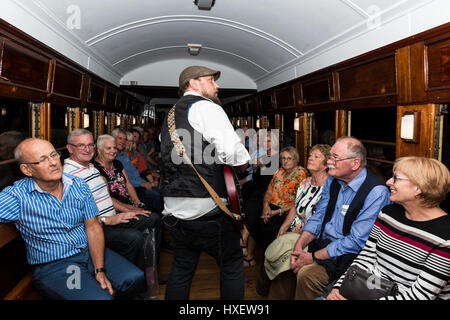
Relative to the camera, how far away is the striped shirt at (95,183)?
3.13 meters

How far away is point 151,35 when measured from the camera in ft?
19.3

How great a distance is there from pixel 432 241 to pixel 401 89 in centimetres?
178

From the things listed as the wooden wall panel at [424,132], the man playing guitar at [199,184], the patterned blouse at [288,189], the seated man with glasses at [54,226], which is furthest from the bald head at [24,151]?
the wooden wall panel at [424,132]

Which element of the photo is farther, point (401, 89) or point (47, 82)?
point (47, 82)

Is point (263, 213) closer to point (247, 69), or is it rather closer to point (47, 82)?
point (47, 82)

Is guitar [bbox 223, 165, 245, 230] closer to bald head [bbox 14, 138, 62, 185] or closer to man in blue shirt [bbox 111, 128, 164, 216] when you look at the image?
bald head [bbox 14, 138, 62, 185]

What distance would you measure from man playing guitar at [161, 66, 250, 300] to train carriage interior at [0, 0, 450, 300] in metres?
1.10

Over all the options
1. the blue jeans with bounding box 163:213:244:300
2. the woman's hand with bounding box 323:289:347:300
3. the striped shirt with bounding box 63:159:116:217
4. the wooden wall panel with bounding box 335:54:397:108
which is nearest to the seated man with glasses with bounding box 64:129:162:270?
the striped shirt with bounding box 63:159:116:217

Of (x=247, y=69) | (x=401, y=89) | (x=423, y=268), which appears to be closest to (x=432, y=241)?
(x=423, y=268)

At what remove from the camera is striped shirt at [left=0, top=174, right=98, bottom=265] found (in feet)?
6.77

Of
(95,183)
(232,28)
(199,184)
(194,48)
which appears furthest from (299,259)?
(194,48)

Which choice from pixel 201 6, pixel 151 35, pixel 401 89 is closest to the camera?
pixel 401 89

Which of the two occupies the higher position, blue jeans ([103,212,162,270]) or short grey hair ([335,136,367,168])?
short grey hair ([335,136,367,168])
